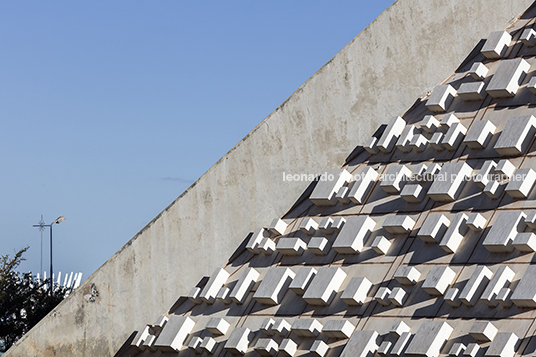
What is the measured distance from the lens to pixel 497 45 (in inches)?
344

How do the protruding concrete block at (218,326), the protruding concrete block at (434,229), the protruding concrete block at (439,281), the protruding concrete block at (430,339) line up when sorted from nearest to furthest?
the protruding concrete block at (430,339), the protruding concrete block at (439,281), the protruding concrete block at (434,229), the protruding concrete block at (218,326)

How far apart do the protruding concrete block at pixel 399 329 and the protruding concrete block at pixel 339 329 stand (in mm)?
537

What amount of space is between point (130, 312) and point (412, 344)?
4.49 metres

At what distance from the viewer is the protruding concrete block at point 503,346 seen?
600 centimetres

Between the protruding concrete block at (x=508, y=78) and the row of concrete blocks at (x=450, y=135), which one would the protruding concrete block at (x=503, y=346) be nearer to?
the row of concrete blocks at (x=450, y=135)

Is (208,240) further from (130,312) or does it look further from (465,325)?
(465,325)

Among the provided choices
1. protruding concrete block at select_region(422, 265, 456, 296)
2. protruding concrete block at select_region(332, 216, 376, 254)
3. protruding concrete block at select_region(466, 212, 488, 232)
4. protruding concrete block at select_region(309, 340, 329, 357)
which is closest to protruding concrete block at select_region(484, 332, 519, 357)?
protruding concrete block at select_region(422, 265, 456, 296)

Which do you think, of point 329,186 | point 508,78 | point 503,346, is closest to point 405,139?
point 329,186

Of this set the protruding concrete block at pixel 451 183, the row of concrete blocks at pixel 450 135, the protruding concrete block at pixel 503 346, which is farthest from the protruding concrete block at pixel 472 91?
the protruding concrete block at pixel 503 346

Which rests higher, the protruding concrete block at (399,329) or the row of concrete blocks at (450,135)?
the row of concrete blocks at (450,135)

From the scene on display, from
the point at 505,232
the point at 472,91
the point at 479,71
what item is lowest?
the point at 505,232

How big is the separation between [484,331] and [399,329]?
0.85m

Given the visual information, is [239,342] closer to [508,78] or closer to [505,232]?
[505,232]

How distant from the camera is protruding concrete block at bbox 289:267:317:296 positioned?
8070mm
